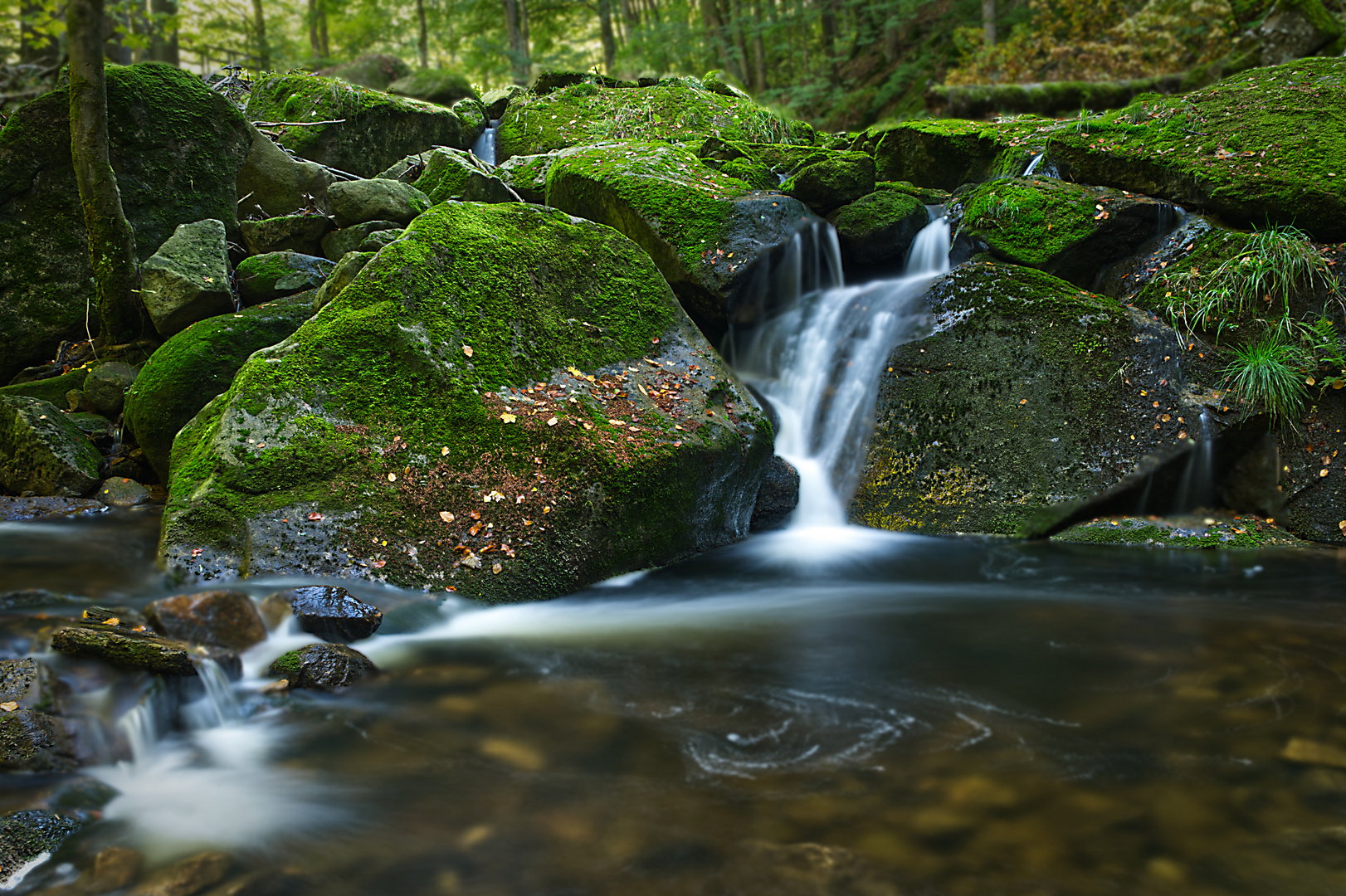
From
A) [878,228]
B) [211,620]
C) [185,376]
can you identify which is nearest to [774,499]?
[878,228]

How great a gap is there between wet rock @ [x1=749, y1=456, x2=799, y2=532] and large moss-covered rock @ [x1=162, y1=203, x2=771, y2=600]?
59 centimetres

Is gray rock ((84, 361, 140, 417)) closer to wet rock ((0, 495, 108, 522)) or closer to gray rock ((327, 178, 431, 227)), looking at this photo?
wet rock ((0, 495, 108, 522))

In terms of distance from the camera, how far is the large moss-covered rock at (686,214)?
23.9ft

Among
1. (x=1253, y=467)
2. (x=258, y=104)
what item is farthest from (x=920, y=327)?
(x=258, y=104)

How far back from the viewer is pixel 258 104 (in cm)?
1070

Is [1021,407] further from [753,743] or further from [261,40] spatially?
[261,40]

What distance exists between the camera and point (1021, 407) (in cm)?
602

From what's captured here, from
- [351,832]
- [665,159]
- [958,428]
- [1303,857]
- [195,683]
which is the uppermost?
[665,159]

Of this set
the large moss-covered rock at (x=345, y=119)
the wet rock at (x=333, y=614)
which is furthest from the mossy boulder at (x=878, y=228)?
the large moss-covered rock at (x=345, y=119)

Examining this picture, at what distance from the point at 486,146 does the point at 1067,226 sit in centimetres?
834

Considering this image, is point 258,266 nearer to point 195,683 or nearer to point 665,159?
point 665,159

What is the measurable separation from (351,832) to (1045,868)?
2.11 m

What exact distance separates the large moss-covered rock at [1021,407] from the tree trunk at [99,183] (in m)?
6.70

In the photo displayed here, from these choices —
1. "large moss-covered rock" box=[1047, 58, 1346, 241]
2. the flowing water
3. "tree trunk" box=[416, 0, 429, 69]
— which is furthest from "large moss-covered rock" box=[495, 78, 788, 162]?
"tree trunk" box=[416, 0, 429, 69]
